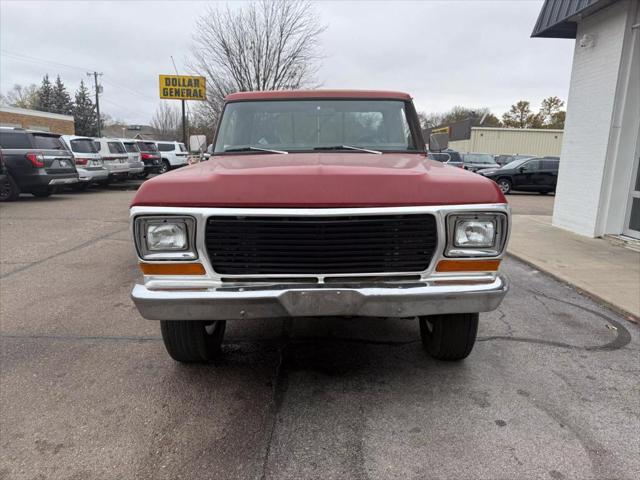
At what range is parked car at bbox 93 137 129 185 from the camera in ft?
52.7

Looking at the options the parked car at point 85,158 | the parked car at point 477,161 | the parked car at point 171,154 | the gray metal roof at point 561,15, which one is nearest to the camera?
the gray metal roof at point 561,15

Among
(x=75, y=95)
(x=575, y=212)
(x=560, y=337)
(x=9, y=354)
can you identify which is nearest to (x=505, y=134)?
(x=575, y=212)

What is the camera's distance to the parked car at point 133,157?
57.2ft

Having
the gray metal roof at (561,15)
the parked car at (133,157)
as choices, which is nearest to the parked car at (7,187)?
the parked car at (133,157)

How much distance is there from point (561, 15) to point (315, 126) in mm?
6574

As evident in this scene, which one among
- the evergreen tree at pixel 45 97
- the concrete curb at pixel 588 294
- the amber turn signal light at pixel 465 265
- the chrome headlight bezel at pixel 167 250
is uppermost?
the evergreen tree at pixel 45 97

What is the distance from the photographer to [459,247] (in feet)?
8.08

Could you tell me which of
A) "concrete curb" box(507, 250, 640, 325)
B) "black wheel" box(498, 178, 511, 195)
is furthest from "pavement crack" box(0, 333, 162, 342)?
"black wheel" box(498, 178, 511, 195)

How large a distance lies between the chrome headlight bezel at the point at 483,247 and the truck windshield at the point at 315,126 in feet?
4.09

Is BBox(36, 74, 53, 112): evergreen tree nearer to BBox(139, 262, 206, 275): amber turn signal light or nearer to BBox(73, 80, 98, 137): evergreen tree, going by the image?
BBox(73, 80, 98, 137): evergreen tree

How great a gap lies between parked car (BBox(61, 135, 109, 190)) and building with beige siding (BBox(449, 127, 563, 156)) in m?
25.5

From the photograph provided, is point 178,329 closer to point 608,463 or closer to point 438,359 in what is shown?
point 438,359

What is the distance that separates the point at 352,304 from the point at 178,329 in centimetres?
124

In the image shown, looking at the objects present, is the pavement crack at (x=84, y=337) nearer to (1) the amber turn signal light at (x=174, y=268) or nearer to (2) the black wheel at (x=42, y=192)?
(1) the amber turn signal light at (x=174, y=268)
